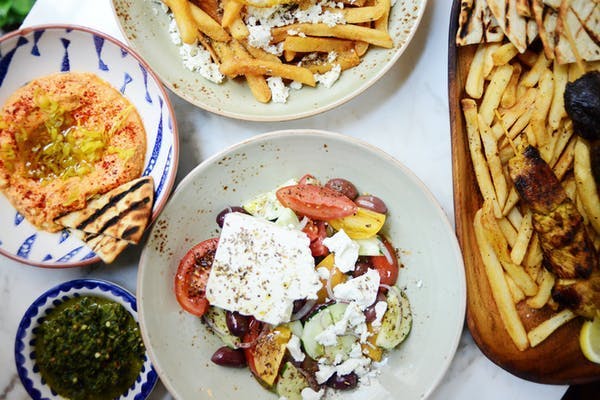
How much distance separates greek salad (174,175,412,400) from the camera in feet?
8.73

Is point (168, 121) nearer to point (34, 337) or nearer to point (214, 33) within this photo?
point (214, 33)

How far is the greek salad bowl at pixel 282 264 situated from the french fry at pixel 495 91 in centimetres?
44

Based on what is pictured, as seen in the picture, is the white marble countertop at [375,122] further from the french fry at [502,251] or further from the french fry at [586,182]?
the french fry at [586,182]

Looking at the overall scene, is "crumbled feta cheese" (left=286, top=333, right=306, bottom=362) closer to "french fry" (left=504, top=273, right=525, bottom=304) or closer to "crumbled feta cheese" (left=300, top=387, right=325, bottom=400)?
"crumbled feta cheese" (left=300, top=387, right=325, bottom=400)

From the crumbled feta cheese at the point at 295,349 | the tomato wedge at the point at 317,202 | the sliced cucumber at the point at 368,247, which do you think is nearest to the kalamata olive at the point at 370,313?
the sliced cucumber at the point at 368,247

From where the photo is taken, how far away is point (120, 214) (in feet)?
8.49

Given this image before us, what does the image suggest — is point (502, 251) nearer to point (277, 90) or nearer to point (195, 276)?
point (277, 90)

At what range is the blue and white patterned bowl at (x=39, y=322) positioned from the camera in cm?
275

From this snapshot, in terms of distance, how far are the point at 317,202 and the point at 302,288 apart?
1.34ft

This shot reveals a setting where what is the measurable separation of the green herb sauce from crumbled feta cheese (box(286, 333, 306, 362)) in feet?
2.42

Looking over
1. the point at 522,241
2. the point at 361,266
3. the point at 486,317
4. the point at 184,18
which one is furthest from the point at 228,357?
the point at 184,18

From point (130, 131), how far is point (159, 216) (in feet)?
1.41

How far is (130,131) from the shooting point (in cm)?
272

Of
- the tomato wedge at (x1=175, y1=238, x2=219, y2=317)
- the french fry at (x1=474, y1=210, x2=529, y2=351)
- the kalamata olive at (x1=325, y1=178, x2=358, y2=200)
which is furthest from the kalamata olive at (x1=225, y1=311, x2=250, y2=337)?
the french fry at (x1=474, y1=210, x2=529, y2=351)
